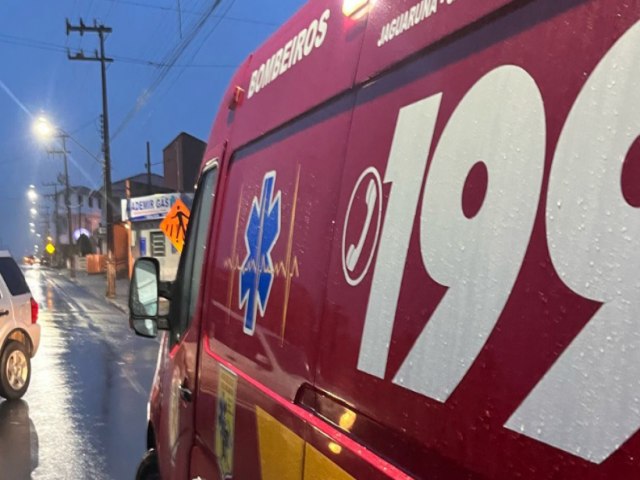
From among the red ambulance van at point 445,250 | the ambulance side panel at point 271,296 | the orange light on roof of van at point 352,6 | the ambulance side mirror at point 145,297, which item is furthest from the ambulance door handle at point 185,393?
the orange light on roof of van at point 352,6

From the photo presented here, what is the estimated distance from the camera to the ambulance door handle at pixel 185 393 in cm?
293

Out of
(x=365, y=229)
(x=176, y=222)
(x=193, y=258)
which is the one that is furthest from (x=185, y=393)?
(x=176, y=222)

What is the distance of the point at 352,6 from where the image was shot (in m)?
1.76

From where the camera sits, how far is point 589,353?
938mm

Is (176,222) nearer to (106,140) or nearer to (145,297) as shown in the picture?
(145,297)

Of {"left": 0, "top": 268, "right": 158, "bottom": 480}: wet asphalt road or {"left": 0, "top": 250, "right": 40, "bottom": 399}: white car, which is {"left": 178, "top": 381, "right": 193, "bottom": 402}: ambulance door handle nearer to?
{"left": 0, "top": 268, "right": 158, "bottom": 480}: wet asphalt road

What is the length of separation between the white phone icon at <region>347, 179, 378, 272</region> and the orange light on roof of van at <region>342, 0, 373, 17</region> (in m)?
0.51

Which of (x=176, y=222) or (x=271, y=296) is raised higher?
(x=176, y=222)

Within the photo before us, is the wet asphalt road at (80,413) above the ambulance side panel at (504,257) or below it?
below

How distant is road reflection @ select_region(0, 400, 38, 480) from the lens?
5.51 m

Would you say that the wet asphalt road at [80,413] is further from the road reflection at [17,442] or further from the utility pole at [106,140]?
the utility pole at [106,140]

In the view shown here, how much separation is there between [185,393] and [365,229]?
1.81 m

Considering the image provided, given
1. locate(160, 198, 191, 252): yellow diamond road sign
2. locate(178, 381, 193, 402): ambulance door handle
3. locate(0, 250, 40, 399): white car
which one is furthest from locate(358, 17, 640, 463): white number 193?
locate(160, 198, 191, 252): yellow diamond road sign

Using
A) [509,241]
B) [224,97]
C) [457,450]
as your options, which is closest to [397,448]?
[457,450]
